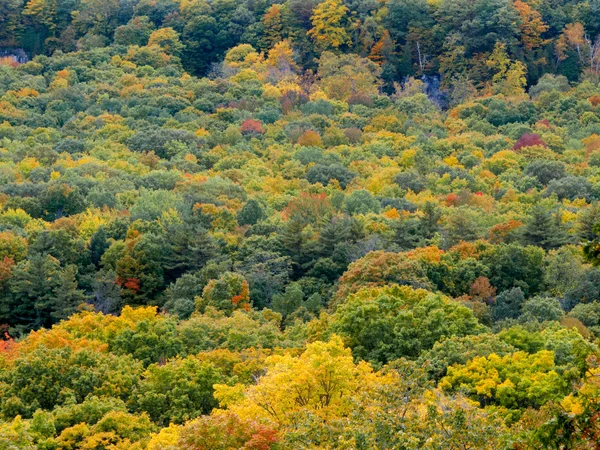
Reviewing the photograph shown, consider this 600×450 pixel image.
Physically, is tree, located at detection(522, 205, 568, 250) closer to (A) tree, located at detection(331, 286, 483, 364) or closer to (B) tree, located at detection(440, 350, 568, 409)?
(A) tree, located at detection(331, 286, 483, 364)

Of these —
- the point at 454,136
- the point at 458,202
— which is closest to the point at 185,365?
the point at 458,202

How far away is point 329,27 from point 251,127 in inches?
1040

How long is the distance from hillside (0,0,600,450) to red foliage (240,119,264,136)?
0.42 m

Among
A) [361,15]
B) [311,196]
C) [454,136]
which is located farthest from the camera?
[361,15]

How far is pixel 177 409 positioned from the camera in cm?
3719

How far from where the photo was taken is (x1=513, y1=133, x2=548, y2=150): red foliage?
300 ft

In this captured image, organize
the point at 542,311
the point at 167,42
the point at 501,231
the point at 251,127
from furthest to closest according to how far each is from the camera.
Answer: the point at 167,42, the point at 251,127, the point at 501,231, the point at 542,311

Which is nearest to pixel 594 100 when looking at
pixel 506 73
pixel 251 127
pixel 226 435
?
pixel 506 73

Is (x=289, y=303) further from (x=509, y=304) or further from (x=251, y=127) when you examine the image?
(x=251, y=127)

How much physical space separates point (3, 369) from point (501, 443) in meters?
25.7

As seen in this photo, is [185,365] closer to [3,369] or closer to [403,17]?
[3,369]

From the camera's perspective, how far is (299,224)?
210 feet

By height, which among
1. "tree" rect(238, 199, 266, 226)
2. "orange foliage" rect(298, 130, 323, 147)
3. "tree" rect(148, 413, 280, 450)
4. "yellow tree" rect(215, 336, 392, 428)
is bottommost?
"orange foliage" rect(298, 130, 323, 147)

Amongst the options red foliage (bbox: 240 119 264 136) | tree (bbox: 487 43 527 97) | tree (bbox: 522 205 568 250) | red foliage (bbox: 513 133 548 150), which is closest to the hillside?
tree (bbox: 522 205 568 250)
